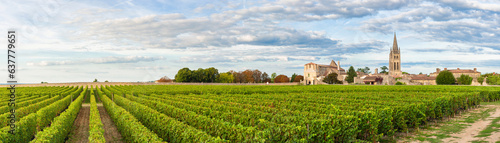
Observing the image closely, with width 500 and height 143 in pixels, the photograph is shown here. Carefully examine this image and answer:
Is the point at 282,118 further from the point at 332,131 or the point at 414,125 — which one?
the point at 414,125

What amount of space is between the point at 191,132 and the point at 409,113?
13.4 meters

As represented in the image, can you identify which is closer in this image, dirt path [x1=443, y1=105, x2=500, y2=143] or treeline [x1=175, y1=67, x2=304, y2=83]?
dirt path [x1=443, y1=105, x2=500, y2=143]

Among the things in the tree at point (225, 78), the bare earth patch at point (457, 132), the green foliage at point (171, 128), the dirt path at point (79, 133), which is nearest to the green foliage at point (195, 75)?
the tree at point (225, 78)

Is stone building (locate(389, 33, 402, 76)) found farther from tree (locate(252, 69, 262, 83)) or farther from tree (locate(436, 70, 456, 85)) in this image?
tree (locate(252, 69, 262, 83))

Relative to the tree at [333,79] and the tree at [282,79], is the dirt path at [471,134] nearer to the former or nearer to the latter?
the tree at [333,79]

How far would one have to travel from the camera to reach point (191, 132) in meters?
10.9

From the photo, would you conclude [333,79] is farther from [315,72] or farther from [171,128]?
[171,128]

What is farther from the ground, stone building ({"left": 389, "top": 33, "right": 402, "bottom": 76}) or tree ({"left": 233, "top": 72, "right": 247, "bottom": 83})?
stone building ({"left": 389, "top": 33, "right": 402, "bottom": 76})

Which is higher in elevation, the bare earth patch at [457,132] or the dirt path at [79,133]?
the bare earth patch at [457,132]

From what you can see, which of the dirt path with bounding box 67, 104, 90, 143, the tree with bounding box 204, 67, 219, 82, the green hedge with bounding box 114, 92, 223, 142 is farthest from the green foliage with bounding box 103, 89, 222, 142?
the tree with bounding box 204, 67, 219, 82

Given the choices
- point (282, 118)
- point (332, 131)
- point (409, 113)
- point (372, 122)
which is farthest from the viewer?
point (409, 113)

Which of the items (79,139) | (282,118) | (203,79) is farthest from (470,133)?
(203,79)

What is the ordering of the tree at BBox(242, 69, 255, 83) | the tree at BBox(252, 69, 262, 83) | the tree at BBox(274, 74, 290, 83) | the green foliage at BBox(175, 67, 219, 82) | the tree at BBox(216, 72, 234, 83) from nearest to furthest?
the green foliage at BBox(175, 67, 219, 82)
the tree at BBox(216, 72, 234, 83)
the tree at BBox(242, 69, 255, 83)
the tree at BBox(252, 69, 262, 83)
the tree at BBox(274, 74, 290, 83)

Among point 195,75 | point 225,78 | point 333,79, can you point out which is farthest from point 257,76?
point 195,75
